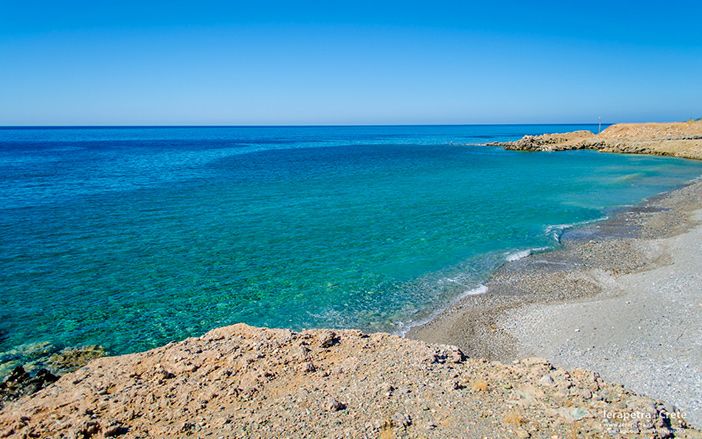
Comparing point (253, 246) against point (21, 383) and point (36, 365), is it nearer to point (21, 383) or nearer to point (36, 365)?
point (36, 365)

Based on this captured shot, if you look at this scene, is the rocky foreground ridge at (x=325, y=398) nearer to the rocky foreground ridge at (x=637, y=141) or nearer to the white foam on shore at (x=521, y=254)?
the white foam on shore at (x=521, y=254)

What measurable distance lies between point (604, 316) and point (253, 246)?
17.7 m

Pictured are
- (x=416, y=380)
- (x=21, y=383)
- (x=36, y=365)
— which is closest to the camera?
(x=416, y=380)

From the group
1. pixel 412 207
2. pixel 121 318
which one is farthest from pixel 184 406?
pixel 412 207

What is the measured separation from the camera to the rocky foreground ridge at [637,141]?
76.4m

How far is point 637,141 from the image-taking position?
90000 mm

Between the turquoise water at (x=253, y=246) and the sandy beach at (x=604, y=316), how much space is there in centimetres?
215

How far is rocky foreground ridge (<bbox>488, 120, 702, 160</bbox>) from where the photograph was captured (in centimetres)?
7644

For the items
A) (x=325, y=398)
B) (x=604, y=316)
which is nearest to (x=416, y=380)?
(x=325, y=398)

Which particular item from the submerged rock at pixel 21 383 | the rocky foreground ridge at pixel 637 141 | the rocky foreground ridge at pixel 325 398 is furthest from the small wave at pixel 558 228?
the rocky foreground ridge at pixel 637 141

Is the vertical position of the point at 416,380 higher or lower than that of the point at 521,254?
higher

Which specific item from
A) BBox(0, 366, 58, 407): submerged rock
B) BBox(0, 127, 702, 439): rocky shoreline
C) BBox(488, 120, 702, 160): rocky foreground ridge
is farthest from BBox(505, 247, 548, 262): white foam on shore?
BBox(488, 120, 702, 160): rocky foreground ridge

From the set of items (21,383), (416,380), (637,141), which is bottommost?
(21,383)

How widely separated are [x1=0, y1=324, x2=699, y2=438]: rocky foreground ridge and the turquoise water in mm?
4615
